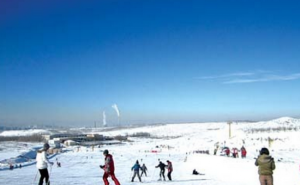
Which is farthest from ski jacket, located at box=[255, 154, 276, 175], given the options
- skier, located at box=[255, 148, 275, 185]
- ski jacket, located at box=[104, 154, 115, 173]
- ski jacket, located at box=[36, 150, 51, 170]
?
ski jacket, located at box=[36, 150, 51, 170]

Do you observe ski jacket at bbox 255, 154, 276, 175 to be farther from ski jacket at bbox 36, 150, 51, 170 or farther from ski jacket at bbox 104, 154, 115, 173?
ski jacket at bbox 36, 150, 51, 170

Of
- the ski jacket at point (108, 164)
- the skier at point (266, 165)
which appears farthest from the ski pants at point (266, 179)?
the ski jacket at point (108, 164)

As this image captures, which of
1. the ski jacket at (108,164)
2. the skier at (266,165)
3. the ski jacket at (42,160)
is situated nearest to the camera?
the skier at (266,165)

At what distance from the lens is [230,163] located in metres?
27.8

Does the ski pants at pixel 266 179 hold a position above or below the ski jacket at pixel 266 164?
below

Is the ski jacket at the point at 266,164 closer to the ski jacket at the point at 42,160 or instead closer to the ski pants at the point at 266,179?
the ski pants at the point at 266,179

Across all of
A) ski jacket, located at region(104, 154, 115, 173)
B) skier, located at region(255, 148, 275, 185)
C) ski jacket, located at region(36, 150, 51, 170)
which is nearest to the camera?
skier, located at region(255, 148, 275, 185)

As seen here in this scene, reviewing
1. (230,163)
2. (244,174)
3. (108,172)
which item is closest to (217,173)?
(230,163)

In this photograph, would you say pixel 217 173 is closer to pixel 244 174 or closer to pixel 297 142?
pixel 244 174

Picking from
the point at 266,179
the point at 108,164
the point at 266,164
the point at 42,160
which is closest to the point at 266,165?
the point at 266,164

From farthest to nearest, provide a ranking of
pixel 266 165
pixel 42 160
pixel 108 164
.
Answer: pixel 108 164
pixel 42 160
pixel 266 165

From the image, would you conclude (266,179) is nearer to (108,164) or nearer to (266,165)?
(266,165)

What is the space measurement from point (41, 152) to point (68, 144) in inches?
4886

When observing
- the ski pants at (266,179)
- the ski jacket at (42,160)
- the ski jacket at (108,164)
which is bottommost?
the ski pants at (266,179)
